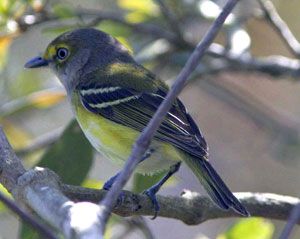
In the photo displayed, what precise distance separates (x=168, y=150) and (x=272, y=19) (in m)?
1.27

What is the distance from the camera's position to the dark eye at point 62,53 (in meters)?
5.15

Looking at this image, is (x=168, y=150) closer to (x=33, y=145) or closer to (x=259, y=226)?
(x=259, y=226)

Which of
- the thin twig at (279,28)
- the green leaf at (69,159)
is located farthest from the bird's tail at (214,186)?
the thin twig at (279,28)

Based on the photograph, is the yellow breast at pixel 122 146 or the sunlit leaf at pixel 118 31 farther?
the sunlit leaf at pixel 118 31

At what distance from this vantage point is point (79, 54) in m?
5.21

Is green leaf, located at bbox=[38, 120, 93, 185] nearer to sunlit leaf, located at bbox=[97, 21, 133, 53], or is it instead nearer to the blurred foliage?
the blurred foliage

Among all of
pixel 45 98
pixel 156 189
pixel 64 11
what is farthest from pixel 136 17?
pixel 156 189

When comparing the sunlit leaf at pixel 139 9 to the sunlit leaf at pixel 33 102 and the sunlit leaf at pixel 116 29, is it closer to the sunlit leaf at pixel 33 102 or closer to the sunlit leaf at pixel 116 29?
the sunlit leaf at pixel 116 29

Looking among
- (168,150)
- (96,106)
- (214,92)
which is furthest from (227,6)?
(214,92)

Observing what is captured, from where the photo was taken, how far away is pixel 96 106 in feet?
14.5

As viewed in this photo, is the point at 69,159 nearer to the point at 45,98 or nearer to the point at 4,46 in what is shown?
the point at 45,98

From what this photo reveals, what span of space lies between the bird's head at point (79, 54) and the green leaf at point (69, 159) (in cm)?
62

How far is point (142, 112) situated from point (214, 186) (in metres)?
0.80

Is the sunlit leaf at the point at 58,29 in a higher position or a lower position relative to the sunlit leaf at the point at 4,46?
higher
